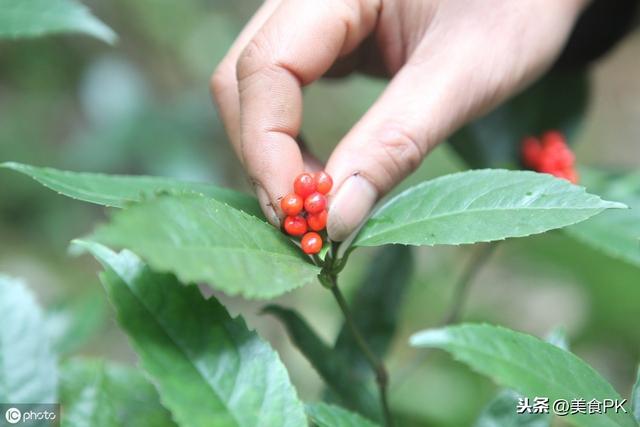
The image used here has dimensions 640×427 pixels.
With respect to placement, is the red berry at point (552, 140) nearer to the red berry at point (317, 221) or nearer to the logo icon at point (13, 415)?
the red berry at point (317, 221)

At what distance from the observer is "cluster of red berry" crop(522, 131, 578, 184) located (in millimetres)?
1402

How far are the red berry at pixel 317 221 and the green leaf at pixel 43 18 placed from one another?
50 centimetres

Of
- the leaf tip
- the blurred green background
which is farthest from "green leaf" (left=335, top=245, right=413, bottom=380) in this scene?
the blurred green background

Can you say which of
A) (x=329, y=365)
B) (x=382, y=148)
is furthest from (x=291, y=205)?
(x=329, y=365)

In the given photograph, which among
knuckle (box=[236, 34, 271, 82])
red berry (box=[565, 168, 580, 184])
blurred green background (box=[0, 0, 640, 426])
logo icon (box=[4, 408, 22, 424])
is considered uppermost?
knuckle (box=[236, 34, 271, 82])

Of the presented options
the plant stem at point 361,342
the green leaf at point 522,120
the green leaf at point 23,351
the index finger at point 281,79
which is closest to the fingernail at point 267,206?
the index finger at point 281,79

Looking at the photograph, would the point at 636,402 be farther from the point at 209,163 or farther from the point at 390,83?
the point at 209,163

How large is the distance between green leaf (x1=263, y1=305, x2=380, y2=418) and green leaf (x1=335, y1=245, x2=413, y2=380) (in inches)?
5.2

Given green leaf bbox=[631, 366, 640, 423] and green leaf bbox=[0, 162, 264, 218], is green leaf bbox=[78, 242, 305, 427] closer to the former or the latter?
green leaf bbox=[0, 162, 264, 218]

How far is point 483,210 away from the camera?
32.0 inches

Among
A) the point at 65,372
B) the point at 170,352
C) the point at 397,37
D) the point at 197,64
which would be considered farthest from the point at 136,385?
the point at 197,64

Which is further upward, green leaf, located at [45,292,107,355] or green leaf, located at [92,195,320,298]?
green leaf, located at [92,195,320,298]

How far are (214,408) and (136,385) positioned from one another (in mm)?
234

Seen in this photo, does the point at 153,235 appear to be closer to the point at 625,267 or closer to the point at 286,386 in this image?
the point at 286,386
